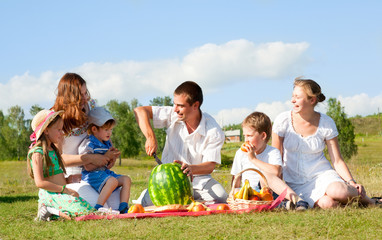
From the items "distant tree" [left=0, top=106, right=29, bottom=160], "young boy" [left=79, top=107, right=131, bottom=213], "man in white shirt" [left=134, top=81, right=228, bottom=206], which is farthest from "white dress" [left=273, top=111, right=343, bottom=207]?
"distant tree" [left=0, top=106, right=29, bottom=160]

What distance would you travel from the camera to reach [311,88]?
21.8 feet

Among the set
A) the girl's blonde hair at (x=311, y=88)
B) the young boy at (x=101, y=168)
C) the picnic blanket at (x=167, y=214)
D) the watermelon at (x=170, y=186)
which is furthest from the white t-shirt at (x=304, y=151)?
the young boy at (x=101, y=168)

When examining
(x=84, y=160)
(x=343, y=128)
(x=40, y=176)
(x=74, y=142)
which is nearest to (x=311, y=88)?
(x=84, y=160)

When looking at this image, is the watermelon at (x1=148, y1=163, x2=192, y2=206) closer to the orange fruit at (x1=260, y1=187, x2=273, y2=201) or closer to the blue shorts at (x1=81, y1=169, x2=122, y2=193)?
the blue shorts at (x1=81, y1=169, x2=122, y2=193)

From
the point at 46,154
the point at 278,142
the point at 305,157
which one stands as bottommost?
the point at 305,157

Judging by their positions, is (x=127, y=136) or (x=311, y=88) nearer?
(x=311, y=88)

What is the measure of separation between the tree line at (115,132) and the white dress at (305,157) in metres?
32.7

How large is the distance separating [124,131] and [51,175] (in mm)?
42003

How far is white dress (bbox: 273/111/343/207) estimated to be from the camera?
22.2 feet

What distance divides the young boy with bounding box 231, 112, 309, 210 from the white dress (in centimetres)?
36

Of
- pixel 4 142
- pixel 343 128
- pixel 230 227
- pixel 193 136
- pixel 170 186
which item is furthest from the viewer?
pixel 4 142

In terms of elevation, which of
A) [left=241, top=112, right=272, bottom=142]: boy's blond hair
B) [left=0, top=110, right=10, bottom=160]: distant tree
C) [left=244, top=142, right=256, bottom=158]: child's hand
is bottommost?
[left=0, top=110, right=10, bottom=160]: distant tree

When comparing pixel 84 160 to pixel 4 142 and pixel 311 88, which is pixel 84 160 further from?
pixel 4 142

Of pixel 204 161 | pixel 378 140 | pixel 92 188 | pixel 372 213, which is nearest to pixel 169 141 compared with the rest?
pixel 204 161
